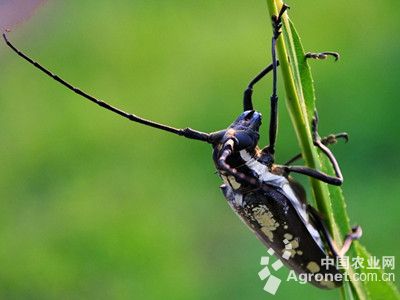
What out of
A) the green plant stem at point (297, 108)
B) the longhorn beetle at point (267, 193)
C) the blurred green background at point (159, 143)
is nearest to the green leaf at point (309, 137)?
the green plant stem at point (297, 108)

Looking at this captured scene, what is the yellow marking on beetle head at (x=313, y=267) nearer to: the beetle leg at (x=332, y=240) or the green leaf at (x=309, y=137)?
the beetle leg at (x=332, y=240)

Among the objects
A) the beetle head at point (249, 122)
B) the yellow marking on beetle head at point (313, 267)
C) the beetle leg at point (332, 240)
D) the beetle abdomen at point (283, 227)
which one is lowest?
the beetle leg at point (332, 240)

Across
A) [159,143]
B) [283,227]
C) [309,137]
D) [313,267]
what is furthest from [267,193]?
[159,143]

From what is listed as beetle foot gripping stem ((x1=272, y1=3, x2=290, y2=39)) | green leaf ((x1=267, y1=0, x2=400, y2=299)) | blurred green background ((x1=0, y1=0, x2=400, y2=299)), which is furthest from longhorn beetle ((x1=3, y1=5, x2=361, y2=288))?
blurred green background ((x1=0, y1=0, x2=400, y2=299))

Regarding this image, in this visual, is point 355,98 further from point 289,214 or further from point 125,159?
point 289,214

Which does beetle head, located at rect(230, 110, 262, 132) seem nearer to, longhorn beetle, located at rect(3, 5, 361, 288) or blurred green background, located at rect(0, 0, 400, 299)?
longhorn beetle, located at rect(3, 5, 361, 288)

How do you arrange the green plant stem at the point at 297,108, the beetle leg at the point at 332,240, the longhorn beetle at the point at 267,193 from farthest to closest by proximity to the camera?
the longhorn beetle at the point at 267,193
the beetle leg at the point at 332,240
the green plant stem at the point at 297,108

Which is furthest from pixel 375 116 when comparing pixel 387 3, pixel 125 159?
pixel 125 159

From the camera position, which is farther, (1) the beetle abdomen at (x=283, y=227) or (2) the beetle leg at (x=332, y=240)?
(1) the beetle abdomen at (x=283, y=227)
